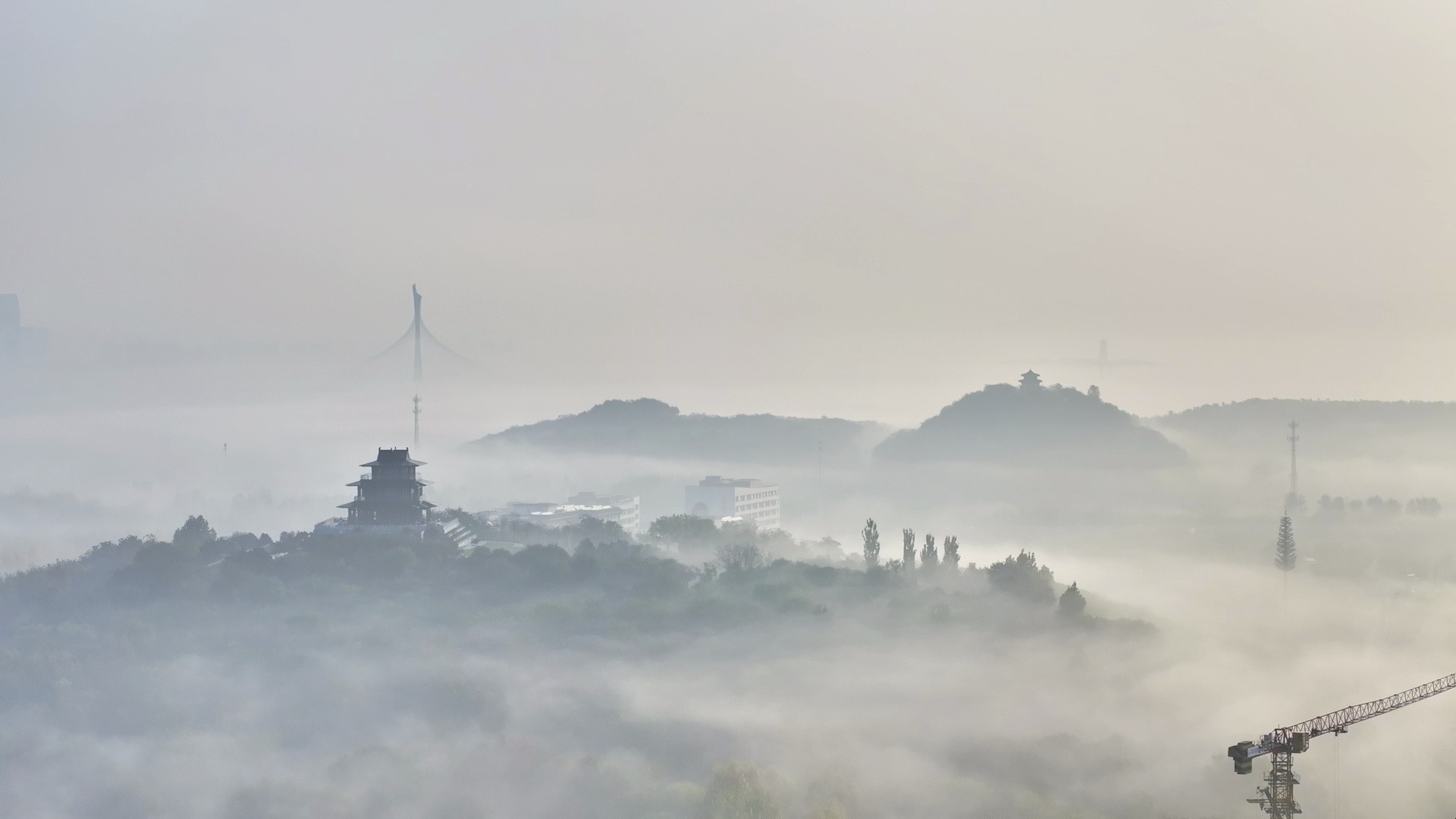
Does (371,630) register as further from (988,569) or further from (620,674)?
(988,569)

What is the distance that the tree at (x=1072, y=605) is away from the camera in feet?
509

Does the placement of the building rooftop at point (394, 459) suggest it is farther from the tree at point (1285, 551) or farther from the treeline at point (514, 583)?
the tree at point (1285, 551)

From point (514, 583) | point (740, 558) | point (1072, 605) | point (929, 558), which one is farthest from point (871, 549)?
point (514, 583)

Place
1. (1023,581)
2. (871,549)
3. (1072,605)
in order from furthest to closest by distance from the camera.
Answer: (871,549)
(1023,581)
(1072,605)

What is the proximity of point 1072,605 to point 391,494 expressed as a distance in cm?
8231

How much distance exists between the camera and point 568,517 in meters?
196

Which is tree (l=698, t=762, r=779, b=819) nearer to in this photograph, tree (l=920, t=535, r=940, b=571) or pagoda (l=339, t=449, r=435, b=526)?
pagoda (l=339, t=449, r=435, b=526)

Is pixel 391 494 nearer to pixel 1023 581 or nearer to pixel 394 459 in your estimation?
pixel 394 459

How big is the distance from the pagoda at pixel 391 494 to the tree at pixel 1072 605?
77.2 metres

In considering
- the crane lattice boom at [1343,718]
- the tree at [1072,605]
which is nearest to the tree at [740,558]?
the tree at [1072,605]

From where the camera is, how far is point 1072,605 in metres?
156

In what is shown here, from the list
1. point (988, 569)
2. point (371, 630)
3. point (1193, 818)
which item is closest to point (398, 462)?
point (371, 630)

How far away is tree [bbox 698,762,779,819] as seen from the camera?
332 ft

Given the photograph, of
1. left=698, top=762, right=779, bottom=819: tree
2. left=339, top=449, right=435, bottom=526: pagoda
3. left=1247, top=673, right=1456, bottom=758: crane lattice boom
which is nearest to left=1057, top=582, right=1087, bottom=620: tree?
left=1247, top=673, right=1456, bottom=758: crane lattice boom
